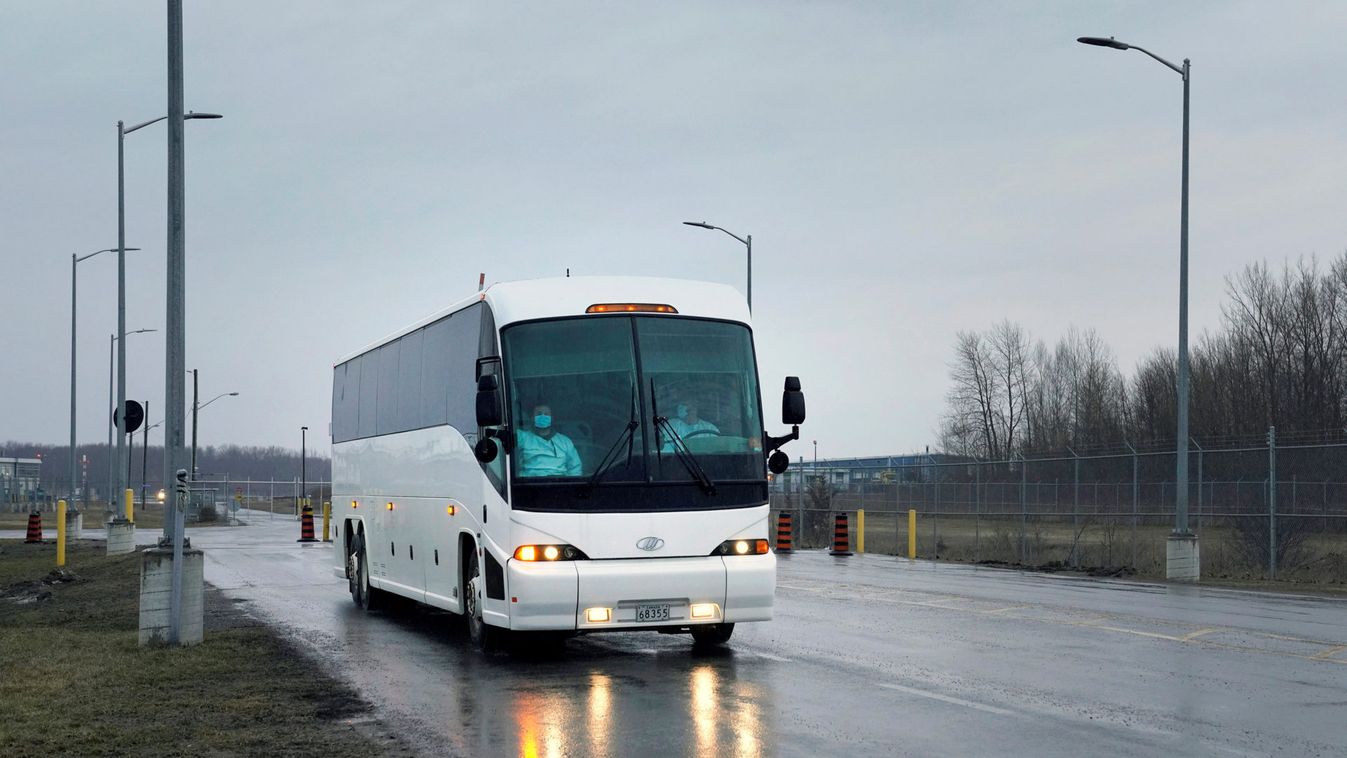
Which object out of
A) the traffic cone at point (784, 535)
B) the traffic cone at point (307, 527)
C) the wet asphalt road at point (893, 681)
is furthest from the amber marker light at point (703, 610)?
the traffic cone at point (307, 527)

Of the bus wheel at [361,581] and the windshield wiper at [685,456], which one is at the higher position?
the windshield wiper at [685,456]

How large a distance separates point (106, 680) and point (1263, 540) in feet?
81.2

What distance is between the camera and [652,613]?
12703 millimetres

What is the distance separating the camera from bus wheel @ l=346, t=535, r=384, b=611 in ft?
63.8

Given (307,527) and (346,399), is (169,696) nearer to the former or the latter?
A: (346,399)

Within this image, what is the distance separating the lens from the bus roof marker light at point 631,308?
13617 mm

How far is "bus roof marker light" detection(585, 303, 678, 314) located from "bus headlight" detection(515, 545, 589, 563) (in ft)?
7.52

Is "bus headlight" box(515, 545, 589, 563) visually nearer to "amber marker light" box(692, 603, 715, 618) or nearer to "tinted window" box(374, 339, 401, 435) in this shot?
"amber marker light" box(692, 603, 715, 618)

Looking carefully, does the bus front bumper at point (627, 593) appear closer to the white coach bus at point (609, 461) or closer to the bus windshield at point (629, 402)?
the white coach bus at point (609, 461)

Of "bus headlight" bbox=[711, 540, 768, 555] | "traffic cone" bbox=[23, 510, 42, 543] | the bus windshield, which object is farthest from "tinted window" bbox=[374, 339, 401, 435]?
"traffic cone" bbox=[23, 510, 42, 543]

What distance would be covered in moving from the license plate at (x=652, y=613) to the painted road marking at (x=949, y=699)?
2.26 m

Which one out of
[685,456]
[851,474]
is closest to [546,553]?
[685,456]

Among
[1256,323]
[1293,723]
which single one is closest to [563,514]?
[1293,723]

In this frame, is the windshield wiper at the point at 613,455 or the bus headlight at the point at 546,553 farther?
the windshield wiper at the point at 613,455
